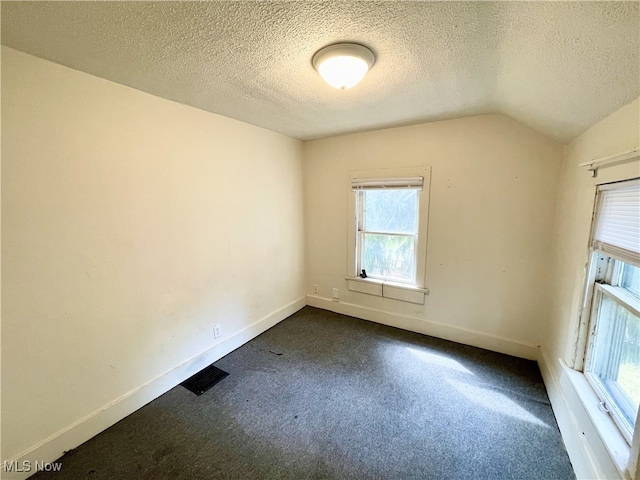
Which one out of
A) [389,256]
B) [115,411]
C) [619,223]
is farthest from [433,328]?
[115,411]

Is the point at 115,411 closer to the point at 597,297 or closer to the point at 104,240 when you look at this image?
the point at 104,240

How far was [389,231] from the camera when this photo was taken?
3.00 meters

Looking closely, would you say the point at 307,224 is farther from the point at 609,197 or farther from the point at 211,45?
the point at 609,197

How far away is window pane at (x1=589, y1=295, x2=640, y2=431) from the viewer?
1218 mm

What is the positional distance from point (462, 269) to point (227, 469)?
2464 mm

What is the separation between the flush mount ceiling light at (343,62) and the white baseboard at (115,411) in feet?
7.78

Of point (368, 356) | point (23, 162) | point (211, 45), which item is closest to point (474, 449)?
point (368, 356)

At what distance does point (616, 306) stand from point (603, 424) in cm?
60

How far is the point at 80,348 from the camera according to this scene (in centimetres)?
159

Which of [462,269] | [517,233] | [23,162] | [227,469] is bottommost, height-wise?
[227,469]

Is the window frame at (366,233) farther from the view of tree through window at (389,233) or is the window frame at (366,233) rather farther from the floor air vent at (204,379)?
the floor air vent at (204,379)

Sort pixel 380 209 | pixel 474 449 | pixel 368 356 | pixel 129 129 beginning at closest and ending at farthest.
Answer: pixel 474 449, pixel 129 129, pixel 368 356, pixel 380 209

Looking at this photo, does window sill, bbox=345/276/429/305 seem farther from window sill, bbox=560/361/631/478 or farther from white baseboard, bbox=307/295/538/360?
window sill, bbox=560/361/631/478
